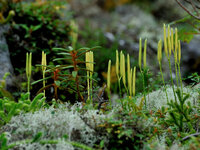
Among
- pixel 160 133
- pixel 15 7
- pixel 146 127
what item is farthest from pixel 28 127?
pixel 15 7

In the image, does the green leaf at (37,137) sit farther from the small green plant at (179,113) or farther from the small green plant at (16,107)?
the small green plant at (179,113)

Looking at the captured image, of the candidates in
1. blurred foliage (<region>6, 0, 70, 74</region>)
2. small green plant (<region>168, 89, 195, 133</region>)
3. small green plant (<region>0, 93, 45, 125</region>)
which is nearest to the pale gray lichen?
small green plant (<region>0, 93, 45, 125</region>)

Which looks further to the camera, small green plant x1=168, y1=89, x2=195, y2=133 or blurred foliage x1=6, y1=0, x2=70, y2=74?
blurred foliage x1=6, y1=0, x2=70, y2=74

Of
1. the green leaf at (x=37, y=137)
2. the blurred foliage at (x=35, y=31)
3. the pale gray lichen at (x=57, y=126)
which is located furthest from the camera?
the blurred foliage at (x=35, y=31)

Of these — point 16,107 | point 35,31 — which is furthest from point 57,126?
point 35,31

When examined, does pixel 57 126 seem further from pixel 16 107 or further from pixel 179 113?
pixel 179 113

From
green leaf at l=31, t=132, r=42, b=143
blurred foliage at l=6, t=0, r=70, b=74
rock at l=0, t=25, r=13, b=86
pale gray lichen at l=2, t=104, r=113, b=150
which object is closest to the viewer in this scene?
green leaf at l=31, t=132, r=42, b=143

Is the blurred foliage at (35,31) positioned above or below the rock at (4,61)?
above

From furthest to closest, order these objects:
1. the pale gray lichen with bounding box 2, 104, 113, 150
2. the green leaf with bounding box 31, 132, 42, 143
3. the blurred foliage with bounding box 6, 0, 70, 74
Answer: the blurred foliage with bounding box 6, 0, 70, 74, the pale gray lichen with bounding box 2, 104, 113, 150, the green leaf with bounding box 31, 132, 42, 143

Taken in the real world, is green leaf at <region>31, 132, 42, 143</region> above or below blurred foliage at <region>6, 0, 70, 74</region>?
below

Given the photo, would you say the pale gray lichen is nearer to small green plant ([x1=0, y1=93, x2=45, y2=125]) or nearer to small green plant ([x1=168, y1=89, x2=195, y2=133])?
small green plant ([x1=0, y1=93, x2=45, y2=125])

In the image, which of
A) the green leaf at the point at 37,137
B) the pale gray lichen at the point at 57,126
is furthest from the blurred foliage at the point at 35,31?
the green leaf at the point at 37,137

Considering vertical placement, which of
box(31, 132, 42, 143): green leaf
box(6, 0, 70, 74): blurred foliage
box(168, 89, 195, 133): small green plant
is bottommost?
box(31, 132, 42, 143): green leaf
